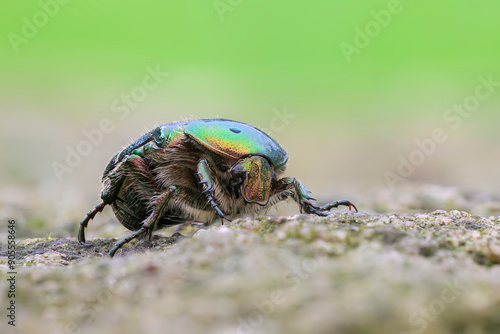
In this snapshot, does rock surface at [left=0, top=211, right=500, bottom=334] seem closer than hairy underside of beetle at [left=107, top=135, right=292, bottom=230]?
Yes

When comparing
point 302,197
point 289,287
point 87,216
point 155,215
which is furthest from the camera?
point 87,216

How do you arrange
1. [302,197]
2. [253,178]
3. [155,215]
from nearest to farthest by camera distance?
[155,215]
[253,178]
[302,197]

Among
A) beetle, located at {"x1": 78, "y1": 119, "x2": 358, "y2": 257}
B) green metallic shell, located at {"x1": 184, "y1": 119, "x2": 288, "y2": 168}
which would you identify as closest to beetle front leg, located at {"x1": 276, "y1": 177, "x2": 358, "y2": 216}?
beetle, located at {"x1": 78, "y1": 119, "x2": 358, "y2": 257}

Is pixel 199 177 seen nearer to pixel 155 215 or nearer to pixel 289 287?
pixel 155 215

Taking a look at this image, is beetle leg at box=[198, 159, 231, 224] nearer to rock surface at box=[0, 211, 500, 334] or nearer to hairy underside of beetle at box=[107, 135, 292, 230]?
hairy underside of beetle at box=[107, 135, 292, 230]

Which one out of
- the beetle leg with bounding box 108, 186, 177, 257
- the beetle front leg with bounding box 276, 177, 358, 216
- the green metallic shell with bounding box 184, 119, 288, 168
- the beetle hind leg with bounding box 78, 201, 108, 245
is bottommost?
the beetle hind leg with bounding box 78, 201, 108, 245

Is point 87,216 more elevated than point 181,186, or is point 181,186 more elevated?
point 181,186

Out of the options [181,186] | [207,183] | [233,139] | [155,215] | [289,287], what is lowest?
[155,215]

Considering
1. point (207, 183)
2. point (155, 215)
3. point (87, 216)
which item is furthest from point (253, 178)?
point (87, 216)
